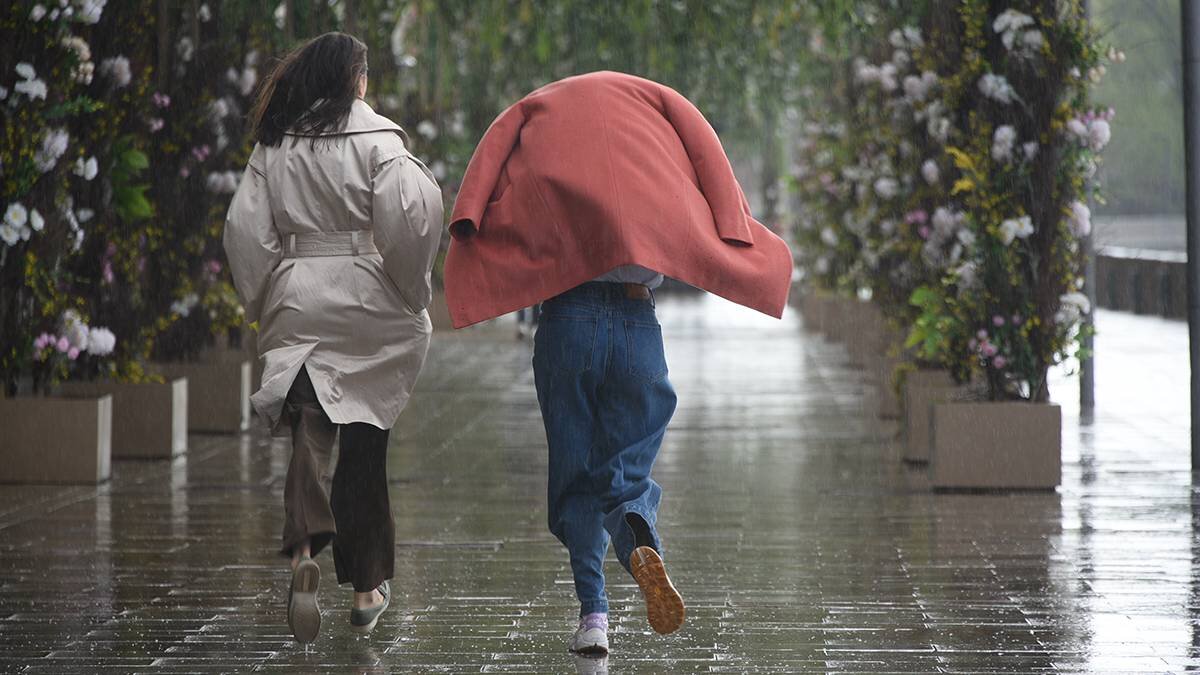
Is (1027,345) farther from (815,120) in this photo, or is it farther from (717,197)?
(815,120)

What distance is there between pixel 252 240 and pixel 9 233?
3476 millimetres

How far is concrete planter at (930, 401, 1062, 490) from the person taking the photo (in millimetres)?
9102

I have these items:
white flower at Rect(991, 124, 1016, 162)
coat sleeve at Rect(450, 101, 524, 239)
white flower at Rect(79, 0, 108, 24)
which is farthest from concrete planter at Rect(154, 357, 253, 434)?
coat sleeve at Rect(450, 101, 524, 239)

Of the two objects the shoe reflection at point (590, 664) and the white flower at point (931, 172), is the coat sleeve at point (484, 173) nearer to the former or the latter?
the shoe reflection at point (590, 664)

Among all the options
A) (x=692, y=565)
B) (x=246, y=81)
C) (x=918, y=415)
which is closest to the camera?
(x=692, y=565)

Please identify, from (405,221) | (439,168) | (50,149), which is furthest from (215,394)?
(439,168)

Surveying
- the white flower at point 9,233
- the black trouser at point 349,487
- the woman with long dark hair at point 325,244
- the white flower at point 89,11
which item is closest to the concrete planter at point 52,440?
the white flower at point 9,233

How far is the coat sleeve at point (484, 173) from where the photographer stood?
17.9ft

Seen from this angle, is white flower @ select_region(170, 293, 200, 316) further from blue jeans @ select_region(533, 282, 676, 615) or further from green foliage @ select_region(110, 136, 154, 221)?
blue jeans @ select_region(533, 282, 676, 615)

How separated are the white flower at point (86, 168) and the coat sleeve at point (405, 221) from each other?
Answer: 3849 millimetres

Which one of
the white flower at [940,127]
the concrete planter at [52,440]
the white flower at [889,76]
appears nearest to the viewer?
the concrete planter at [52,440]

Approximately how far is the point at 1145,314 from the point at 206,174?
73.9ft

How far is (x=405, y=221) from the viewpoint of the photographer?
226 inches

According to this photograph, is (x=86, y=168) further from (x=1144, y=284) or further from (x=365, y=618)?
(x=1144, y=284)
